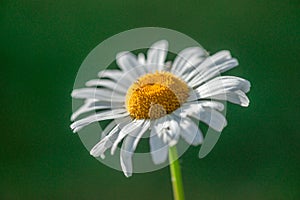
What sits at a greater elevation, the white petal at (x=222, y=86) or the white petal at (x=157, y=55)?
the white petal at (x=157, y=55)

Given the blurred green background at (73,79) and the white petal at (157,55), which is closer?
the white petal at (157,55)

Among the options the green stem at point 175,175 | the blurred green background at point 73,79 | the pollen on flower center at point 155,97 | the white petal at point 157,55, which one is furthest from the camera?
the blurred green background at point 73,79

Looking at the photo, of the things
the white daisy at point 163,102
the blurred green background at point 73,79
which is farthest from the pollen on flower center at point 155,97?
the blurred green background at point 73,79

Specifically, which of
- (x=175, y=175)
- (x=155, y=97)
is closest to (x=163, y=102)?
(x=155, y=97)

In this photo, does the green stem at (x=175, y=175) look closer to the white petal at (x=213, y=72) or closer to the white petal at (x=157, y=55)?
the white petal at (x=213, y=72)

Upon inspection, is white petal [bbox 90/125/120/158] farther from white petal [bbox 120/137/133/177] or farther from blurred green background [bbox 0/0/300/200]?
blurred green background [bbox 0/0/300/200]

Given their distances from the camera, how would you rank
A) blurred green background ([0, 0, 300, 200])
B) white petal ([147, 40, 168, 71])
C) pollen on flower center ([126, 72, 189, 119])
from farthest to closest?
blurred green background ([0, 0, 300, 200])
white petal ([147, 40, 168, 71])
pollen on flower center ([126, 72, 189, 119])

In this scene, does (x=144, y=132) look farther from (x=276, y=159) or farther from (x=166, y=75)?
(x=276, y=159)

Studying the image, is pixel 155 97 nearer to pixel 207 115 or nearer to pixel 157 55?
pixel 207 115

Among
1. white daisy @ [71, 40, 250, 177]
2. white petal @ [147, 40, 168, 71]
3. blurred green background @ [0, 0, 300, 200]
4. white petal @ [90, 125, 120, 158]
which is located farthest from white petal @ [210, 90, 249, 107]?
blurred green background @ [0, 0, 300, 200]
